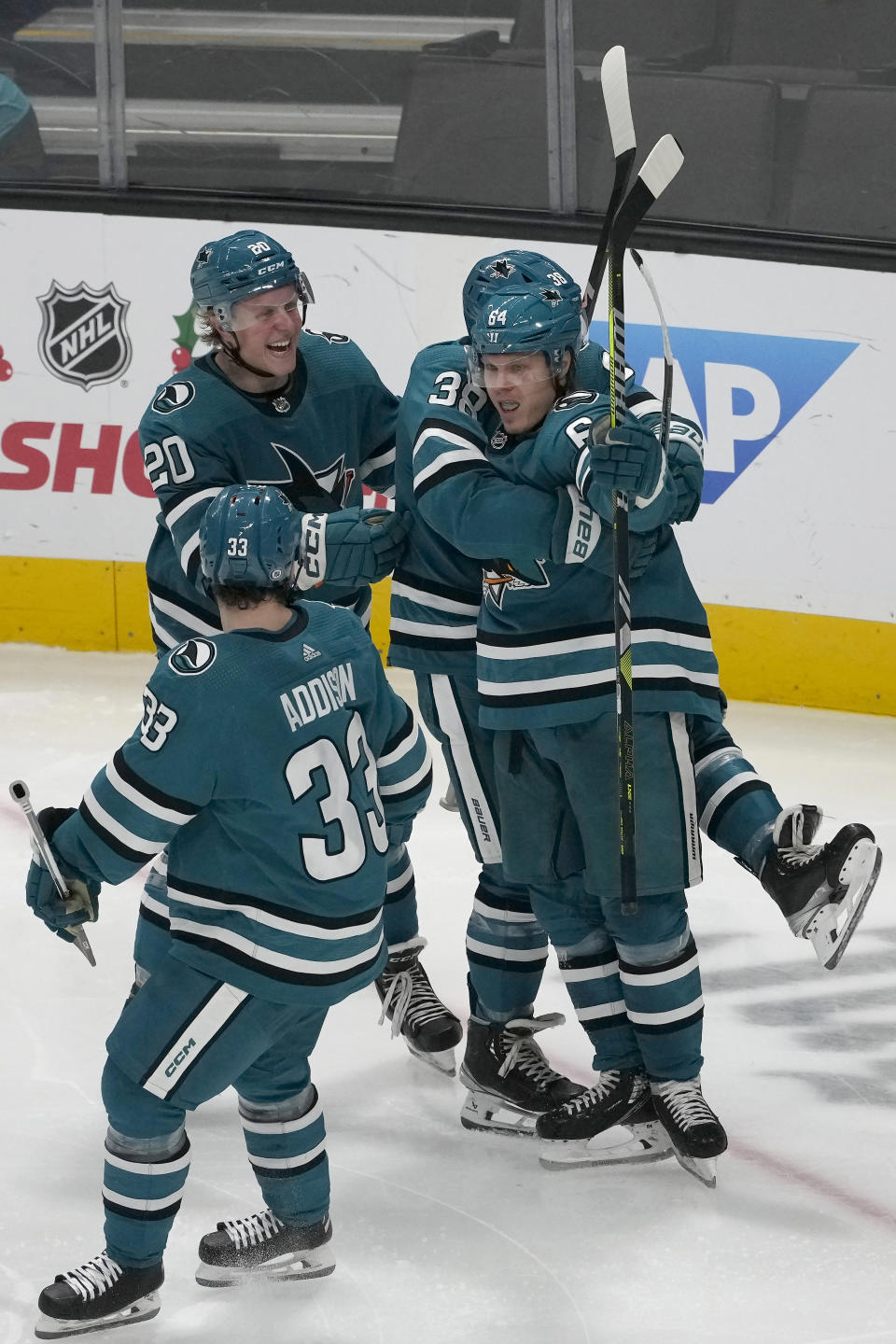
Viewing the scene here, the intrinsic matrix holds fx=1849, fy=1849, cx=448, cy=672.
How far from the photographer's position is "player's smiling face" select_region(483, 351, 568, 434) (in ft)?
8.00

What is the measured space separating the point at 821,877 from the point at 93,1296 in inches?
43.8

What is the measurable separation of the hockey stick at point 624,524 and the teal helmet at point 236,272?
1.71ft

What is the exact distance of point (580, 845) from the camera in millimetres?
2660

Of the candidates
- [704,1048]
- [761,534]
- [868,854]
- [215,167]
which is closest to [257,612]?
[868,854]

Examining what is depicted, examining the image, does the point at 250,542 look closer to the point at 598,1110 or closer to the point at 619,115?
the point at 619,115

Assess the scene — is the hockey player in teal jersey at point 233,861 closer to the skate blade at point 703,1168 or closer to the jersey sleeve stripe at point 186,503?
the jersey sleeve stripe at point 186,503

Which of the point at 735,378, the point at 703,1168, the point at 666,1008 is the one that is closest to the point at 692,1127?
the point at 703,1168

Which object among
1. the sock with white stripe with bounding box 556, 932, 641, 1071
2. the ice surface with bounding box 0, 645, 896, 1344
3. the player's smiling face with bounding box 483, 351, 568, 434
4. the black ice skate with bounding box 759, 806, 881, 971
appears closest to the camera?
the ice surface with bounding box 0, 645, 896, 1344

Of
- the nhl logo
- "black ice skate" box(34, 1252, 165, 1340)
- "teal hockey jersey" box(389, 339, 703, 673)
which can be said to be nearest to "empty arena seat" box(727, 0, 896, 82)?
the nhl logo

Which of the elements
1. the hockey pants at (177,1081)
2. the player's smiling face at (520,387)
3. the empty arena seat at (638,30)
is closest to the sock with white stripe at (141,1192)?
the hockey pants at (177,1081)

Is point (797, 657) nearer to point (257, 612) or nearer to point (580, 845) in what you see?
point (580, 845)

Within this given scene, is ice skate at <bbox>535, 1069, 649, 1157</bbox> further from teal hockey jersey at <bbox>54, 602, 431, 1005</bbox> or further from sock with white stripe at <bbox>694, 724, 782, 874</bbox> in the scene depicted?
teal hockey jersey at <bbox>54, 602, 431, 1005</bbox>

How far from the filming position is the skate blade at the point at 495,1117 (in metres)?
2.81

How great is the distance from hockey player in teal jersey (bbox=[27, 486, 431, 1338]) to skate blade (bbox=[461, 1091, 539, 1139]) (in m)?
0.57
